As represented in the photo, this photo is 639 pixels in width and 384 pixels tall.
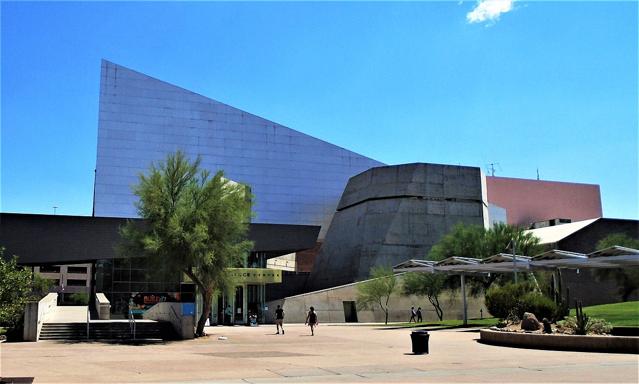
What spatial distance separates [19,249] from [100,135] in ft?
110

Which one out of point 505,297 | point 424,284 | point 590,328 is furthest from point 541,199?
point 590,328

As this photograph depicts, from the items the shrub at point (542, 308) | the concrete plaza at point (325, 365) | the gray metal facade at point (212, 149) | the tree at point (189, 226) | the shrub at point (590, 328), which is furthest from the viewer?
the gray metal facade at point (212, 149)

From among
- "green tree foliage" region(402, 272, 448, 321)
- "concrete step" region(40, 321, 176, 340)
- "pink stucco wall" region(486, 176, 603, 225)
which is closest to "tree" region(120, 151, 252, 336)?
"concrete step" region(40, 321, 176, 340)

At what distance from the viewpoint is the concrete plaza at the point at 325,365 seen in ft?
38.1

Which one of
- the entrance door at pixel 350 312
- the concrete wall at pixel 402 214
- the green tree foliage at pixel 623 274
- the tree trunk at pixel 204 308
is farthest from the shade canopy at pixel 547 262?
the concrete wall at pixel 402 214

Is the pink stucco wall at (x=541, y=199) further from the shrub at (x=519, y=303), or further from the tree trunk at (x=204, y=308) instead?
the tree trunk at (x=204, y=308)

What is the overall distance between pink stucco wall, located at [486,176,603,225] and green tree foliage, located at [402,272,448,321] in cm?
5987

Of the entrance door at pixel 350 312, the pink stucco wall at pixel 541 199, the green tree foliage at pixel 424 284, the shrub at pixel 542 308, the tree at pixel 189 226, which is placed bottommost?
the entrance door at pixel 350 312

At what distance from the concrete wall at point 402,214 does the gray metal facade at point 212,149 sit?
2235 cm

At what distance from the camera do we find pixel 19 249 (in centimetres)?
4650

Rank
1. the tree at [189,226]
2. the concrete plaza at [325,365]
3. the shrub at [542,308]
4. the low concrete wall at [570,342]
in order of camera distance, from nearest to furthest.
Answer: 1. the concrete plaza at [325,365]
2. the low concrete wall at [570,342]
3. the shrub at [542,308]
4. the tree at [189,226]

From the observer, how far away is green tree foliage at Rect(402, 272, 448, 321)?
147 feet

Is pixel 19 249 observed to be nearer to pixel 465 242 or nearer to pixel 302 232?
pixel 302 232

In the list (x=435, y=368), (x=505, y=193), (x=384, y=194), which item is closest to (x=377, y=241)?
(x=384, y=194)
